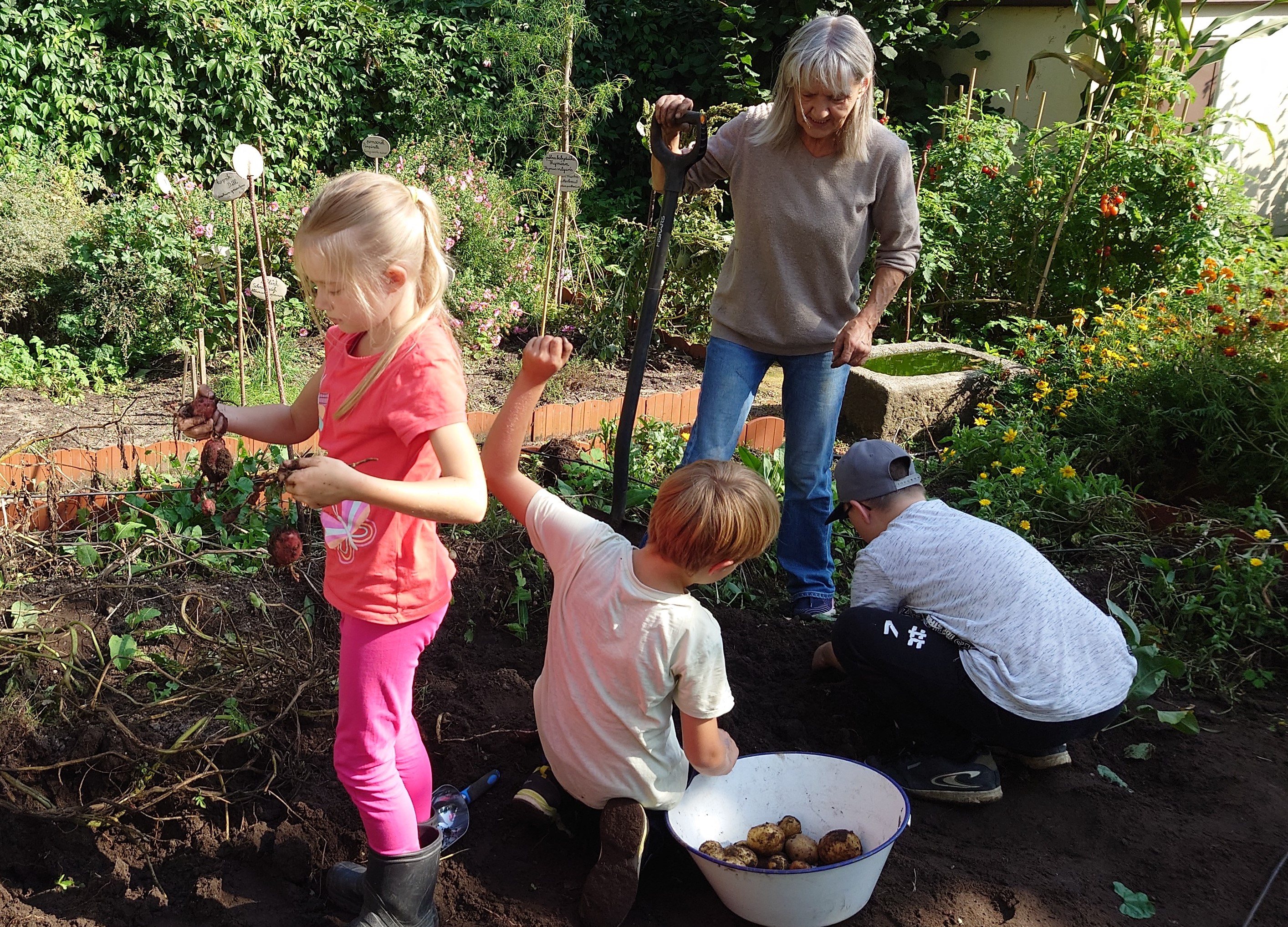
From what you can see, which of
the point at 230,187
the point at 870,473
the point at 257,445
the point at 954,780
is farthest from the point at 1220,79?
the point at 257,445

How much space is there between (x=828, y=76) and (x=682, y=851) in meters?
2.08

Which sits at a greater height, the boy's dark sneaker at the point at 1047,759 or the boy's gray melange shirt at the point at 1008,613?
the boy's gray melange shirt at the point at 1008,613

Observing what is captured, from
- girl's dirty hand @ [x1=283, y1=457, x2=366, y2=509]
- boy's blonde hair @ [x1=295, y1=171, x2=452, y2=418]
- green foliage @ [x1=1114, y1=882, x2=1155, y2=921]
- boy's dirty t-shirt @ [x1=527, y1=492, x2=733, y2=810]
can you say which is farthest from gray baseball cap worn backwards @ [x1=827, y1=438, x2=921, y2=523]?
girl's dirty hand @ [x1=283, y1=457, x2=366, y2=509]

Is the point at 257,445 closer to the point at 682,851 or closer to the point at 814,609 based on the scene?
→ the point at 814,609

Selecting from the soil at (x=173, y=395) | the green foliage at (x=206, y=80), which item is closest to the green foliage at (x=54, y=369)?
the soil at (x=173, y=395)

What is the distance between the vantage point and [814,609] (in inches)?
132

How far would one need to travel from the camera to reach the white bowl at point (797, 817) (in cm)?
195

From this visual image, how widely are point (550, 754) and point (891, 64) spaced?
855 centimetres

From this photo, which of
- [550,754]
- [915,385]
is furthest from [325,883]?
[915,385]

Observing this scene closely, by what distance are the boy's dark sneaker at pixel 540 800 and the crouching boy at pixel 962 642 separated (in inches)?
35.5

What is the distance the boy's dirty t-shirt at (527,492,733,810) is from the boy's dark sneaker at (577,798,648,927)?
47 mm

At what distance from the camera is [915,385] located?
16.2ft

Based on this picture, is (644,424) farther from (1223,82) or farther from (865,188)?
(1223,82)

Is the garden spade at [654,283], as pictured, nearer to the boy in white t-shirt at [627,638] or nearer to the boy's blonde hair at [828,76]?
the boy's blonde hair at [828,76]
